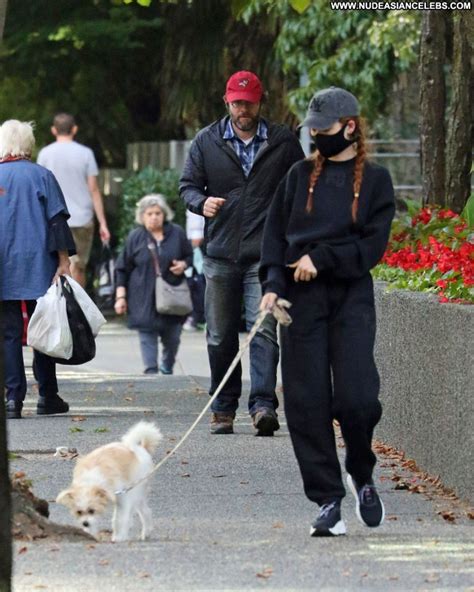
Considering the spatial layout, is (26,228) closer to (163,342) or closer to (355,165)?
(355,165)

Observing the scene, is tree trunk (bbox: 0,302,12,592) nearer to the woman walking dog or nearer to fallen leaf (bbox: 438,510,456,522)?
the woman walking dog

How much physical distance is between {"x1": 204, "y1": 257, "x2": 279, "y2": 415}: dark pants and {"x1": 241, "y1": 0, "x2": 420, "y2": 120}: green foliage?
427 inches

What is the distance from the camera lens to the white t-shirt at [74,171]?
16828 mm

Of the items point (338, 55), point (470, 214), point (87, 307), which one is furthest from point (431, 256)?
point (338, 55)

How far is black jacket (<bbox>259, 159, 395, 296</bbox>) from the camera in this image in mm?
6922

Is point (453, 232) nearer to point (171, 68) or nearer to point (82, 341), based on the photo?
point (82, 341)

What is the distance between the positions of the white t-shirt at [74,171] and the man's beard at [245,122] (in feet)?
22.4

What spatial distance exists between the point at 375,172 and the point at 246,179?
120 inches

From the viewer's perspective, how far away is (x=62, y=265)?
35.7 feet

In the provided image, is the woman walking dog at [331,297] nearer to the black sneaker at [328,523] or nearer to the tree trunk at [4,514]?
the black sneaker at [328,523]

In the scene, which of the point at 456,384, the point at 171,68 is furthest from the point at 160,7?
the point at 456,384

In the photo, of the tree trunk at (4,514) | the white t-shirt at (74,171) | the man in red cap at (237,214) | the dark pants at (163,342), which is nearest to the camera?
the tree trunk at (4,514)

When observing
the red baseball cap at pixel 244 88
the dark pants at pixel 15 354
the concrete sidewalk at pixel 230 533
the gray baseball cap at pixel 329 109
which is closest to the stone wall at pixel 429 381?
the concrete sidewalk at pixel 230 533

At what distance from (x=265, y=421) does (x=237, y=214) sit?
117 centimetres
